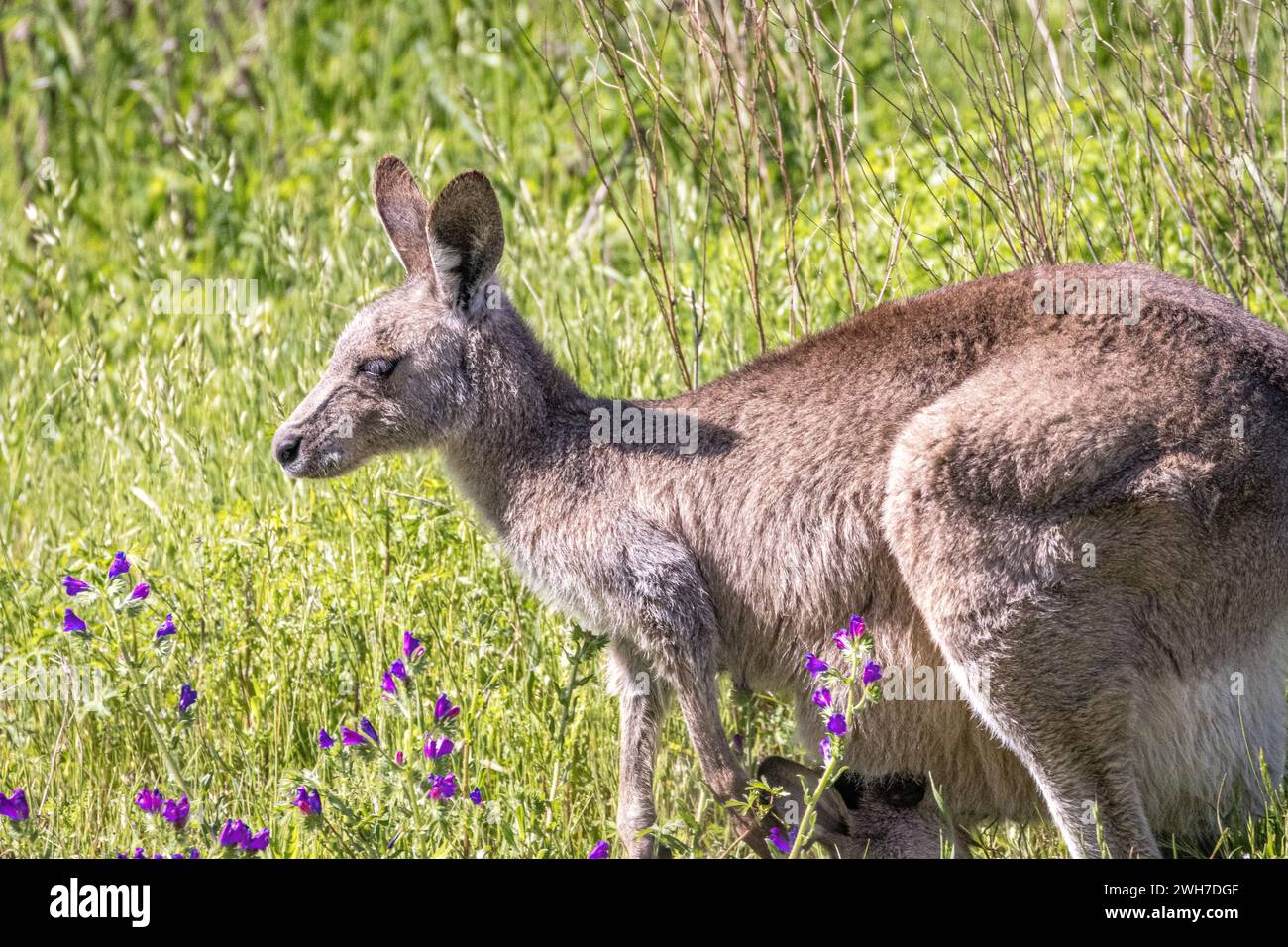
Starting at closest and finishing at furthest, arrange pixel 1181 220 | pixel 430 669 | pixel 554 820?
pixel 554 820 → pixel 430 669 → pixel 1181 220

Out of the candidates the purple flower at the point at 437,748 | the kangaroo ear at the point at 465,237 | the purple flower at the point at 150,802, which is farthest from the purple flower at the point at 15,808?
the kangaroo ear at the point at 465,237

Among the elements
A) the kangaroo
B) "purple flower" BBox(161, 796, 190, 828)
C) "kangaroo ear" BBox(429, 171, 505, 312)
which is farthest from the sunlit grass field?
"kangaroo ear" BBox(429, 171, 505, 312)

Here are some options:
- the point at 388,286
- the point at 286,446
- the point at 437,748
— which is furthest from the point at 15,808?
the point at 388,286

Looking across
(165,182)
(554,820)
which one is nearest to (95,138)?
(165,182)

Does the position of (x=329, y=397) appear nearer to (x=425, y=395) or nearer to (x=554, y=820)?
(x=425, y=395)

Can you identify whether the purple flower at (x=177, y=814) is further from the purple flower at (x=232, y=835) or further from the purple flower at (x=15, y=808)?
the purple flower at (x=15, y=808)

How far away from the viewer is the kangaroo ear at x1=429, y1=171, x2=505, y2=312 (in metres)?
5.08

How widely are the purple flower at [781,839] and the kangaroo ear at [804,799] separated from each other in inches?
2.4

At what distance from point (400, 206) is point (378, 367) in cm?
65

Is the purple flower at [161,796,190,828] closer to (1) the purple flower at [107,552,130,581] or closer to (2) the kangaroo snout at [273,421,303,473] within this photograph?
(1) the purple flower at [107,552,130,581]

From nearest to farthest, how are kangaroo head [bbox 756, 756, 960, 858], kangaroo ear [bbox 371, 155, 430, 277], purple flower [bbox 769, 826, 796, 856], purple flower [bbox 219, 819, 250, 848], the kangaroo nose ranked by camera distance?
purple flower [bbox 219, 819, 250, 848] → purple flower [bbox 769, 826, 796, 856] → kangaroo head [bbox 756, 756, 960, 858] → the kangaroo nose → kangaroo ear [bbox 371, 155, 430, 277]

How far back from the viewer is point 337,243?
7.79m

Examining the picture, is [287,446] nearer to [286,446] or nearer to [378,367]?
[286,446]
